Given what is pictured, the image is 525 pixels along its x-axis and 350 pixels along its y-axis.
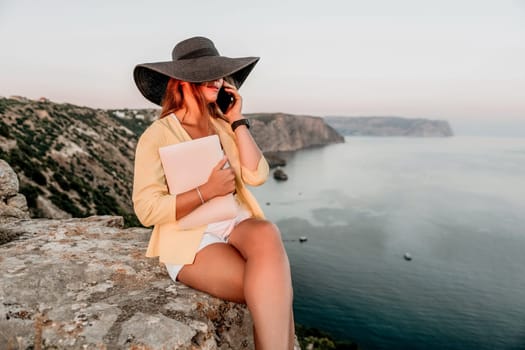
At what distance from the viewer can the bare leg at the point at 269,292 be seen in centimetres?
181

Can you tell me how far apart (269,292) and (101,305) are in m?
0.99

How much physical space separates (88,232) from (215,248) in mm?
2033

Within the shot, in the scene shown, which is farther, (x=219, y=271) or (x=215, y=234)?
(x=215, y=234)

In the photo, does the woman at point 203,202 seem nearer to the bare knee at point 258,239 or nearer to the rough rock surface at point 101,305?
the bare knee at point 258,239

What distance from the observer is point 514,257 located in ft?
132

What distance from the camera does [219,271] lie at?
2.14 meters

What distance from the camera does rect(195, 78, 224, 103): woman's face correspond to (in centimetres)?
243

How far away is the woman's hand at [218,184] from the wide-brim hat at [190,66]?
0.58 metres

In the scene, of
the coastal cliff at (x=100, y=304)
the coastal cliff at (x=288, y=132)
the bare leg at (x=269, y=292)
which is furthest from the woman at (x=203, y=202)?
the coastal cliff at (x=288, y=132)

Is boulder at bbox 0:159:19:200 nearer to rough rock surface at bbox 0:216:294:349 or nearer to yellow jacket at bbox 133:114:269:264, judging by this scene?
rough rock surface at bbox 0:216:294:349

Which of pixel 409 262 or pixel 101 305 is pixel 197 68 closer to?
pixel 101 305

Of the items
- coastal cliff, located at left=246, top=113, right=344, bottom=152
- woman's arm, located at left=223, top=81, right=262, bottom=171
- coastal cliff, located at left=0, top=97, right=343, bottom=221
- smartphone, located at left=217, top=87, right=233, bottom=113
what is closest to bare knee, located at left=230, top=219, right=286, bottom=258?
woman's arm, located at left=223, top=81, right=262, bottom=171

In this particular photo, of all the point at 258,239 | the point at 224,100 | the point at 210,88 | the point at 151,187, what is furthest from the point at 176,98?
the point at 258,239

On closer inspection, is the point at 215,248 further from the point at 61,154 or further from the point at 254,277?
the point at 61,154
